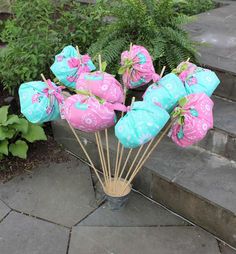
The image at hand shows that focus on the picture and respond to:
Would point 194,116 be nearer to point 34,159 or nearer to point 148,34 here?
point 148,34

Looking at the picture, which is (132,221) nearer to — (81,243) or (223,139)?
(81,243)

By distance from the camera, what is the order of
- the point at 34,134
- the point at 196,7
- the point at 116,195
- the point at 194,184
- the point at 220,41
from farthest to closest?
the point at 196,7, the point at 220,41, the point at 34,134, the point at 116,195, the point at 194,184

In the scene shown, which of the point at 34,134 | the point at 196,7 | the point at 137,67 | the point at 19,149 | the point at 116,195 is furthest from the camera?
the point at 196,7

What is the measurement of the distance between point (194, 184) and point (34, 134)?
6.11 feet

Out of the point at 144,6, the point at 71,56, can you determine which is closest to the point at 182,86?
the point at 71,56

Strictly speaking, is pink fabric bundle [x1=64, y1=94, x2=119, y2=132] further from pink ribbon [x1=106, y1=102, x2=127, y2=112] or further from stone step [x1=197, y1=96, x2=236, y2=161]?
stone step [x1=197, y1=96, x2=236, y2=161]

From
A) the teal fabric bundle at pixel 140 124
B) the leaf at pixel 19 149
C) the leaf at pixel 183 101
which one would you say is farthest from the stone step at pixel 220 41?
the leaf at pixel 19 149

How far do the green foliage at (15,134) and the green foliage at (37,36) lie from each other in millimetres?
615

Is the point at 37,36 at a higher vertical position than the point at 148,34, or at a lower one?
lower

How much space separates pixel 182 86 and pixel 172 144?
115 cm

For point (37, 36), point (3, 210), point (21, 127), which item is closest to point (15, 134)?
point (21, 127)

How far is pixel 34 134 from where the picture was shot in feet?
13.0

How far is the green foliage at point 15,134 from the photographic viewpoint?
3762 mm

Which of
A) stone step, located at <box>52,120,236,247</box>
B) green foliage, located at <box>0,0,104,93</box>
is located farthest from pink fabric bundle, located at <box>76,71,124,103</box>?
green foliage, located at <box>0,0,104,93</box>
